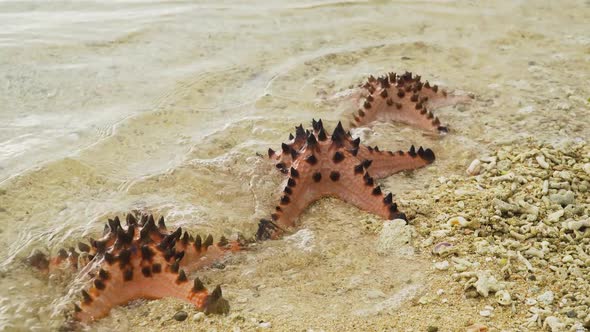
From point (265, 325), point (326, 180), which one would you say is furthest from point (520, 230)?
point (265, 325)

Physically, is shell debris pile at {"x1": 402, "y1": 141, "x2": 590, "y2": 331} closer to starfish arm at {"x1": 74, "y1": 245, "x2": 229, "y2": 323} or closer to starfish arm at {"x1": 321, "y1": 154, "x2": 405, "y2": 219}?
starfish arm at {"x1": 321, "y1": 154, "x2": 405, "y2": 219}

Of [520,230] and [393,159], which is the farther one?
[393,159]

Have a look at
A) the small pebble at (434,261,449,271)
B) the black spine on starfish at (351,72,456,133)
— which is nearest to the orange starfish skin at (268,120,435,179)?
the black spine on starfish at (351,72,456,133)

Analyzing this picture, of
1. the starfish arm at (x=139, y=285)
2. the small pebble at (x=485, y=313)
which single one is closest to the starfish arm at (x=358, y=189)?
the small pebble at (x=485, y=313)

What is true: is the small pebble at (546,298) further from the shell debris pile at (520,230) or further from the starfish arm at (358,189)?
the starfish arm at (358,189)

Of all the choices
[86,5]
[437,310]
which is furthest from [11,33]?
[437,310]

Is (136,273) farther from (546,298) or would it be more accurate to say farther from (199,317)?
(546,298)
